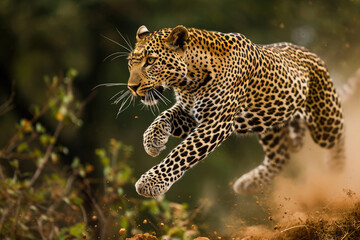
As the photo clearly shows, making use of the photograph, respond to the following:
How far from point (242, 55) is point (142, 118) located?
4630mm

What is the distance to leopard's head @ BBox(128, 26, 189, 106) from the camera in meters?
7.13

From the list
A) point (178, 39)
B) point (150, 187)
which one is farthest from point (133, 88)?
point (150, 187)

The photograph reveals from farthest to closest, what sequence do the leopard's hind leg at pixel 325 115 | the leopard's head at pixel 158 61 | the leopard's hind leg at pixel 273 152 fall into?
the leopard's hind leg at pixel 273 152
the leopard's hind leg at pixel 325 115
the leopard's head at pixel 158 61

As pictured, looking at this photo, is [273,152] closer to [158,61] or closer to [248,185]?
[248,185]

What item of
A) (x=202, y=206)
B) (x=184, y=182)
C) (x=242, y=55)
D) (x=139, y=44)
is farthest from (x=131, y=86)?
(x=184, y=182)

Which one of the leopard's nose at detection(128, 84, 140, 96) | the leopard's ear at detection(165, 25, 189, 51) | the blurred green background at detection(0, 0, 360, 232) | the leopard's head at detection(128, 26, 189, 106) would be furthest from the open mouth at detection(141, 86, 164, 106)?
the blurred green background at detection(0, 0, 360, 232)

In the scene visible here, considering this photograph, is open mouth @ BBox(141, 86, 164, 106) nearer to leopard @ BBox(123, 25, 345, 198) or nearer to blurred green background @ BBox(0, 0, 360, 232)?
leopard @ BBox(123, 25, 345, 198)

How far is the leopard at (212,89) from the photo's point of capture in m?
7.15

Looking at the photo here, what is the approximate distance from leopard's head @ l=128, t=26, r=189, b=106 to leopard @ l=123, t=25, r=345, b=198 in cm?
1

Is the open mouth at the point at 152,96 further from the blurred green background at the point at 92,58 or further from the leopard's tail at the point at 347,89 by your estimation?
the blurred green background at the point at 92,58

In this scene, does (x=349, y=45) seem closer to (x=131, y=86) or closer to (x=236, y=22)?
(x=236, y=22)

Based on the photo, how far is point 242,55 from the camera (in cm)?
770

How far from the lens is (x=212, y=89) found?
7.46 meters

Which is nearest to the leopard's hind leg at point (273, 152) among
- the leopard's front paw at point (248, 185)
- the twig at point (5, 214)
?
the leopard's front paw at point (248, 185)
